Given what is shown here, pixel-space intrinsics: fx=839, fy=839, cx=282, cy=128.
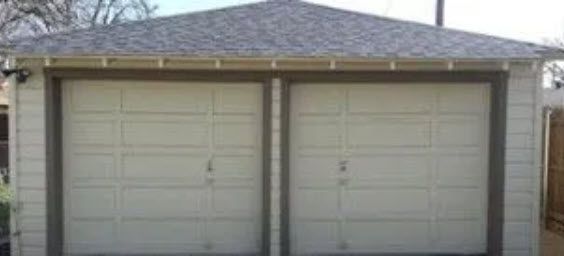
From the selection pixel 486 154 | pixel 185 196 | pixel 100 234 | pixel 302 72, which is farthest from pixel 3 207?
pixel 486 154

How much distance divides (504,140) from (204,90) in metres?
4.00

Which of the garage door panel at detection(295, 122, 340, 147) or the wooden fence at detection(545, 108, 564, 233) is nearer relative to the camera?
the garage door panel at detection(295, 122, 340, 147)

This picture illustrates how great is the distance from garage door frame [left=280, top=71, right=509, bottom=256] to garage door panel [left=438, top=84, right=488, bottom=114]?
18cm

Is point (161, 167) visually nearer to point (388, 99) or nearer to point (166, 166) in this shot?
point (166, 166)

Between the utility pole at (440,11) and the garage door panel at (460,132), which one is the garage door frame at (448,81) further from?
the utility pole at (440,11)

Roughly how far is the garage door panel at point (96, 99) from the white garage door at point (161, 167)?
1cm

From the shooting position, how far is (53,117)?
1088cm

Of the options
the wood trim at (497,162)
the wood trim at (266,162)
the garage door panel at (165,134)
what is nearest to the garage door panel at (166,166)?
the garage door panel at (165,134)

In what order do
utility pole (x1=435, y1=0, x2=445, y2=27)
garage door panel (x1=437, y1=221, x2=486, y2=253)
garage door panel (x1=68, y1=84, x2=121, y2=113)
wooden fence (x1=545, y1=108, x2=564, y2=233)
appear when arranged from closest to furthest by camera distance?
garage door panel (x1=68, y1=84, x2=121, y2=113)
garage door panel (x1=437, y1=221, x2=486, y2=253)
wooden fence (x1=545, y1=108, x2=564, y2=233)
utility pole (x1=435, y1=0, x2=445, y2=27)

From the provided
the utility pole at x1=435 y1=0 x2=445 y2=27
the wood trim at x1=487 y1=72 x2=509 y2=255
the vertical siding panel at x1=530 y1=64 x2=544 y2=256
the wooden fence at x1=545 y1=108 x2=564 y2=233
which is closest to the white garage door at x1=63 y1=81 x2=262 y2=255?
the wood trim at x1=487 y1=72 x2=509 y2=255

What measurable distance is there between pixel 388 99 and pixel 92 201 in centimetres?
420

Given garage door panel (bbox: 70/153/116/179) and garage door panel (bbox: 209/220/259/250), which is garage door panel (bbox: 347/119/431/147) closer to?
garage door panel (bbox: 209/220/259/250)

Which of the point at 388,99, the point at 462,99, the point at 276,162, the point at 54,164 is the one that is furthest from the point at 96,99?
the point at 462,99

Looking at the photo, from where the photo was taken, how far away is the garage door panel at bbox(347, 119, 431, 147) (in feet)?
37.0
